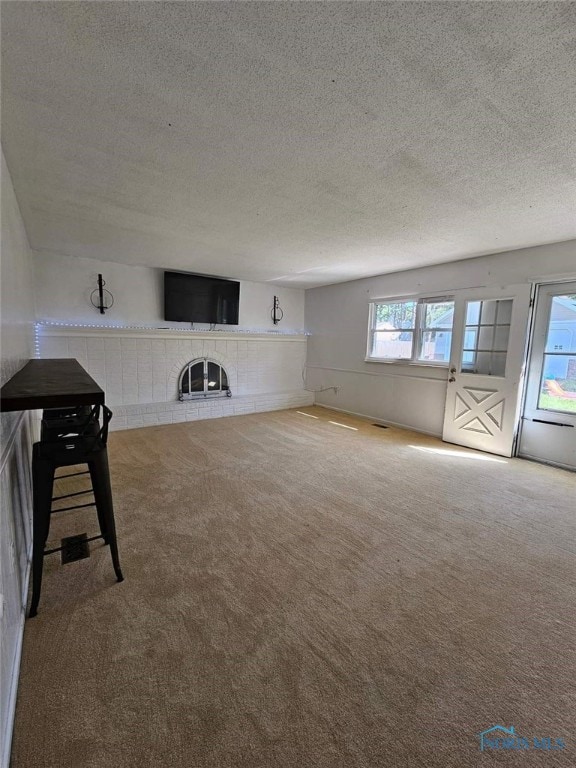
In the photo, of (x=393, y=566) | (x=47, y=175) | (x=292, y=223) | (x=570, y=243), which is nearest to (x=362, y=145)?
(x=292, y=223)

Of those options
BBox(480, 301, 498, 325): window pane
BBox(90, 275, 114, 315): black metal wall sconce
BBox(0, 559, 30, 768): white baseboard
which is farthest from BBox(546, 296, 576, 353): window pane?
BBox(90, 275, 114, 315): black metal wall sconce

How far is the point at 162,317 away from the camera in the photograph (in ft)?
16.8

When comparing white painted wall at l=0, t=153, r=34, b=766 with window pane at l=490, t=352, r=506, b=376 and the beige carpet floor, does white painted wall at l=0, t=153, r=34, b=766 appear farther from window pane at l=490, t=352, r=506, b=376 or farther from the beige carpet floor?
window pane at l=490, t=352, r=506, b=376

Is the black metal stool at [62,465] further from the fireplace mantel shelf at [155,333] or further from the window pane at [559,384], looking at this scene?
the window pane at [559,384]

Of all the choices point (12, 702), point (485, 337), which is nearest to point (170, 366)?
point (12, 702)

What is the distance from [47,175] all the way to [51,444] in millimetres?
1795

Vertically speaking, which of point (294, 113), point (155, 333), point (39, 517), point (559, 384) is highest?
point (294, 113)

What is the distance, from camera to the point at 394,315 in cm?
516

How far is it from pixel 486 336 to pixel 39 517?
15.0 ft

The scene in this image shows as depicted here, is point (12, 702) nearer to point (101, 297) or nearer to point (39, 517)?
point (39, 517)

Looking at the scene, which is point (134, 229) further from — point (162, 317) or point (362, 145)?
point (362, 145)

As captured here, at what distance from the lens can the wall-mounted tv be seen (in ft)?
16.6

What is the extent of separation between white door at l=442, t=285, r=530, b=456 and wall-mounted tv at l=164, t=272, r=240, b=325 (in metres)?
3.50

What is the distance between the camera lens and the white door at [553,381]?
3.42 metres
